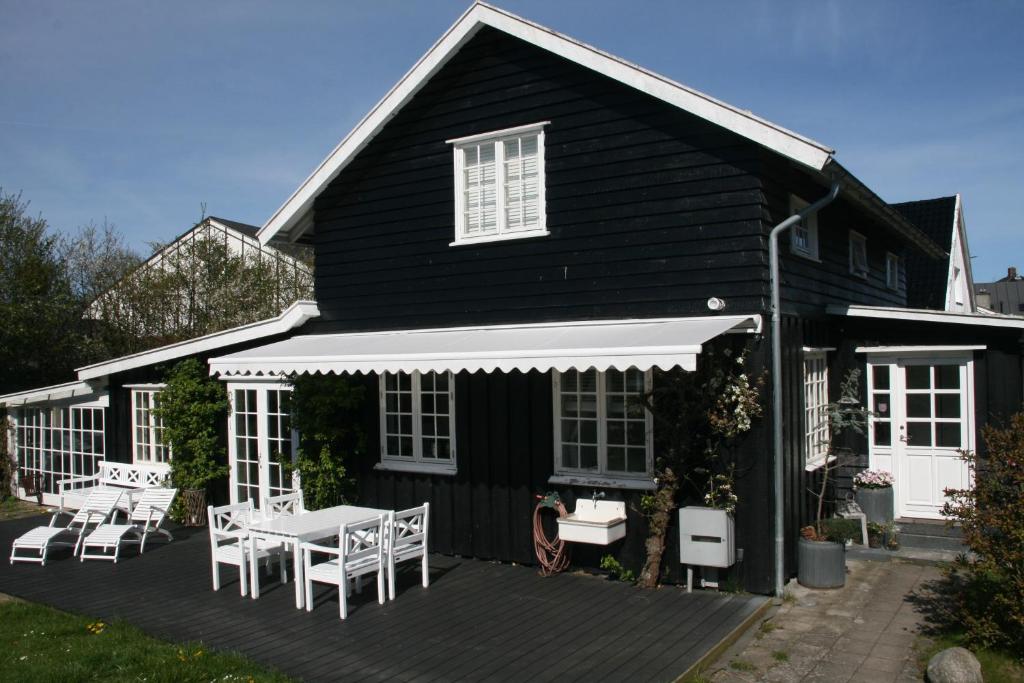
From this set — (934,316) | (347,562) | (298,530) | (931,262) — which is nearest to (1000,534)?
(934,316)

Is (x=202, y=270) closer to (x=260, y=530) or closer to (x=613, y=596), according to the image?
(x=260, y=530)

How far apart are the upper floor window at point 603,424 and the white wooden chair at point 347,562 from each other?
8.83ft

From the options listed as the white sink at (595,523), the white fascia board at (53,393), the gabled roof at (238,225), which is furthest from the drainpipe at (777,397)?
the gabled roof at (238,225)

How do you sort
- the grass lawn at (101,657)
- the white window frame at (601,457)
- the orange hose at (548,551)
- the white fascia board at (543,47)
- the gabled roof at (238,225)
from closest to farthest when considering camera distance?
the grass lawn at (101,657)
the white fascia board at (543,47)
the white window frame at (601,457)
the orange hose at (548,551)
the gabled roof at (238,225)

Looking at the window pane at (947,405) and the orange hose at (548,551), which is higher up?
the window pane at (947,405)

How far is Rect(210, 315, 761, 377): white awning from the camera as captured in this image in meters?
8.14

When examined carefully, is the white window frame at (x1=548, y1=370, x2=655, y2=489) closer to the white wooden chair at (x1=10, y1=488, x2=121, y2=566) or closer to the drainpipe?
the drainpipe

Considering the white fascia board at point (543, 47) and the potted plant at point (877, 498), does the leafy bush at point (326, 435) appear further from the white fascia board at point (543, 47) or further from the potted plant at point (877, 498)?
the potted plant at point (877, 498)

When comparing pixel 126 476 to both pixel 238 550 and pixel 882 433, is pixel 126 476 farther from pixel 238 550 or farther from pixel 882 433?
pixel 882 433

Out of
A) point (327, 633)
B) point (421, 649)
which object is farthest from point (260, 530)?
point (421, 649)

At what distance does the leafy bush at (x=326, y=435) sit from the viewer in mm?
11977

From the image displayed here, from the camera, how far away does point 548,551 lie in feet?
33.9

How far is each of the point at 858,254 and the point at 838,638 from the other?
771cm

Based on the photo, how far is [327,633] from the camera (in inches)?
317
